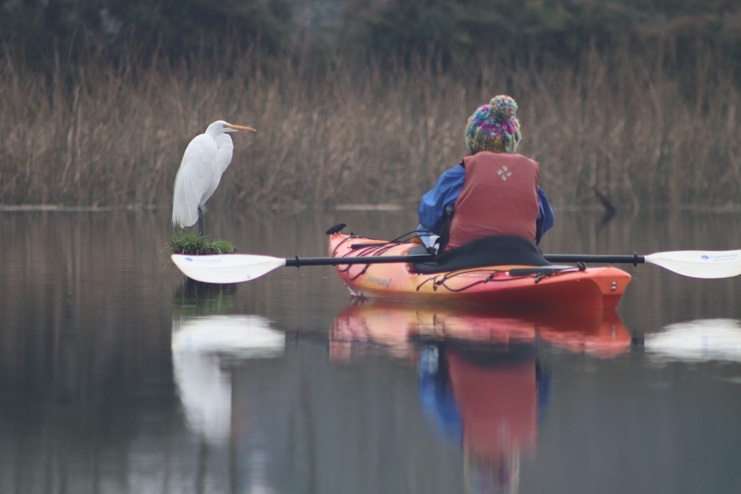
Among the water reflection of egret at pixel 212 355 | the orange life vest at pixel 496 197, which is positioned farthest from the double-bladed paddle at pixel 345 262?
the water reflection of egret at pixel 212 355

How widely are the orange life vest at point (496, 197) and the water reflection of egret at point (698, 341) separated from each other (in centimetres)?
108

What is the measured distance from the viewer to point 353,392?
15.3ft

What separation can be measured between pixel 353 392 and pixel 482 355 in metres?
0.94

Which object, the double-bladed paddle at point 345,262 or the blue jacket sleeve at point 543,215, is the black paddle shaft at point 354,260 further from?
the blue jacket sleeve at point 543,215

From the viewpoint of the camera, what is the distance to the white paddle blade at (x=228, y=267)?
7.32m

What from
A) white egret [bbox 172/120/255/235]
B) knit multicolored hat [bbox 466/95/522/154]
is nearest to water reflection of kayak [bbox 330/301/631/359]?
knit multicolored hat [bbox 466/95/522/154]

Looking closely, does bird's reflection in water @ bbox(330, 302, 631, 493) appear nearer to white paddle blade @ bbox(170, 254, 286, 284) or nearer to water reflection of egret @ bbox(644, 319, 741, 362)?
water reflection of egret @ bbox(644, 319, 741, 362)

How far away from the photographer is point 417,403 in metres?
4.44

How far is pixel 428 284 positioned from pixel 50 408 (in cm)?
319

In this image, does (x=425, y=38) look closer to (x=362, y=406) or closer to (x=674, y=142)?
(x=674, y=142)

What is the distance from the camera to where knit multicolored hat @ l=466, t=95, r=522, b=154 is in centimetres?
706

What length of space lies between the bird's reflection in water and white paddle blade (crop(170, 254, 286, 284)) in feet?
1.93

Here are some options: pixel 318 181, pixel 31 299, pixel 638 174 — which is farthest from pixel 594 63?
pixel 31 299

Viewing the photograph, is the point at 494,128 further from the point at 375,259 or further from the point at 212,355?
the point at 212,355
